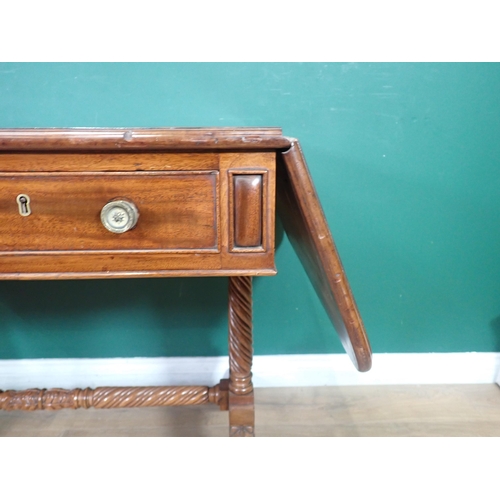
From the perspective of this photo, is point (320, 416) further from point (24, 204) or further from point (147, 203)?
point (24, 204)

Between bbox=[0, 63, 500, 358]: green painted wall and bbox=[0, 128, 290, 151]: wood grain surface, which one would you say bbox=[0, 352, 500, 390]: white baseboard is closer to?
bbox=[0, 63, 500, 358]: green painted wall

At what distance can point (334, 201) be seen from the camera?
1497 millimetres

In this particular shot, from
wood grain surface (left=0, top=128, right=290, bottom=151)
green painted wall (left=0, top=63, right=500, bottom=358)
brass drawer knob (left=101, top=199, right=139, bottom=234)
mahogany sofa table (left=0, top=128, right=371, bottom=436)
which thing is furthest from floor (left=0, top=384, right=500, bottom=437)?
wood grain surface (left=0, top=128, right=290, bottom=151)

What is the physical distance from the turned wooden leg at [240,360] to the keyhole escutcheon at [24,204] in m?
0.57

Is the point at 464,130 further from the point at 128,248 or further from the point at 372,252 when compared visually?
the point at 128,248

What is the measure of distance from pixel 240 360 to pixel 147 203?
25.3 inches

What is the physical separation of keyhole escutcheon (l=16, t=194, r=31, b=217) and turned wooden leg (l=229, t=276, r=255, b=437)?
0.57 metres

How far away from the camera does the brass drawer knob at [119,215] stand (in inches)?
32.8

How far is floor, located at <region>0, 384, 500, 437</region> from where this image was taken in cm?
147

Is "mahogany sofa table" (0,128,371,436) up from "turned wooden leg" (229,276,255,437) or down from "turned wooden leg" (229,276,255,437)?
up

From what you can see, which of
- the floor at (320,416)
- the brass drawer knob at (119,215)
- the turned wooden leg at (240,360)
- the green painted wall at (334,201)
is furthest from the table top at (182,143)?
the floor at (320,416)
